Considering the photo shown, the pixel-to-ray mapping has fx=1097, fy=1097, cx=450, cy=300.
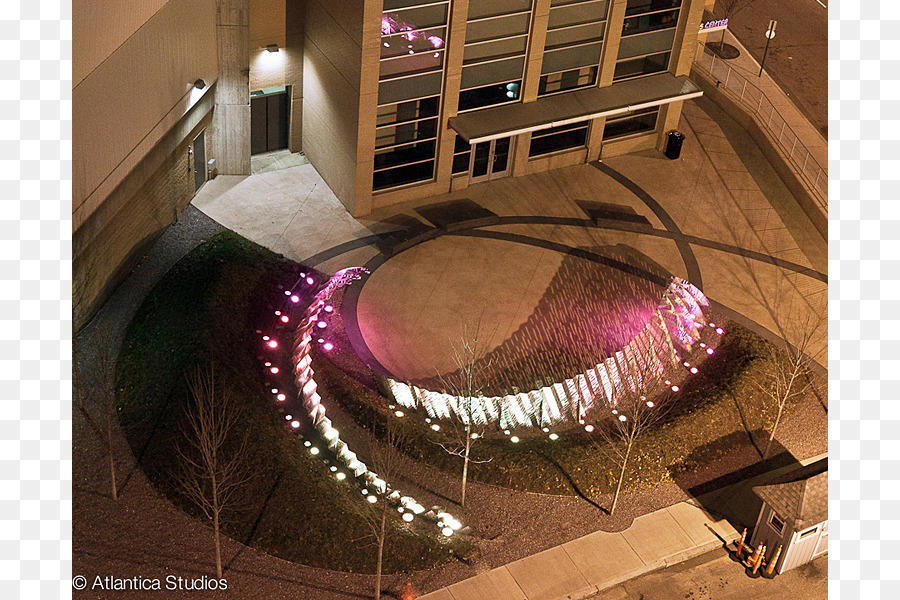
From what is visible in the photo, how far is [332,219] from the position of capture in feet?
118

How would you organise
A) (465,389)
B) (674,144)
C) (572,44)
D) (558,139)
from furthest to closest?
(674,144) < (558,139) < (572,44) < (465,389)

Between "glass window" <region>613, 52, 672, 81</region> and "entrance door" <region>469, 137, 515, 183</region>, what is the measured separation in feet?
15.1

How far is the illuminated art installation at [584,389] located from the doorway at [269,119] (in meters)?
12.7

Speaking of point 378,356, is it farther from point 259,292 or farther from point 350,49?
point 350,49

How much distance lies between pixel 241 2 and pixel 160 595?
18.8 meters

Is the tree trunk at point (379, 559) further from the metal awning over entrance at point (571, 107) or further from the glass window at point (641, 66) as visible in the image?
the glass window at point (641, 66)

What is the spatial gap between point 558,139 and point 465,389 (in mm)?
13393

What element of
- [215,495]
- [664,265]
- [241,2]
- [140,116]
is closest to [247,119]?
[241,2]

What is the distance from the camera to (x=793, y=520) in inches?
992

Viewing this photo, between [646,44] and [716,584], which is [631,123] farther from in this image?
[716,584]

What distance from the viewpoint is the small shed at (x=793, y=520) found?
25344 millimetres

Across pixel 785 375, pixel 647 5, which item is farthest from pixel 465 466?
pixel 647 5

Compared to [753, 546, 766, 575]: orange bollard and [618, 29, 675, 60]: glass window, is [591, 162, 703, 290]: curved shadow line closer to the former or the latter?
[618, 29, 675, 60]: glass window

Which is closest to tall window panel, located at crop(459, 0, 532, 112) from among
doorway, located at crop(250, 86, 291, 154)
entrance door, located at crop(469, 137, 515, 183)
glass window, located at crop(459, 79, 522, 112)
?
glass window, located at crop(459, 79, 522, 112)
